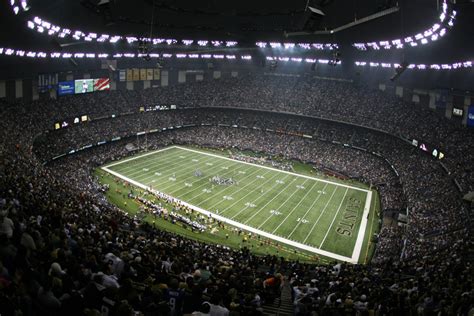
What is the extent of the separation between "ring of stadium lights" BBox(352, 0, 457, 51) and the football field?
53.9 ft

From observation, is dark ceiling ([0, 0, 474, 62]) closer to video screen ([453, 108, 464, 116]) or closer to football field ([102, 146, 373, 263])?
video screen ([453, 108, 464, 116])

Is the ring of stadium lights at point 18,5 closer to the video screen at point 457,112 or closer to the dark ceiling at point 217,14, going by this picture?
the dark ceiling at point 217,14

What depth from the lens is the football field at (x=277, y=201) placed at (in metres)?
32.9

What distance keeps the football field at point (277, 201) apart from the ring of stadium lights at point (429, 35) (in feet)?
53.9

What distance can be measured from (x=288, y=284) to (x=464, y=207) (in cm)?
1821

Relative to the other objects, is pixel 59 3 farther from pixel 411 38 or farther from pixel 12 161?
pixel 411 38

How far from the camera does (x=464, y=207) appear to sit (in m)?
27.3

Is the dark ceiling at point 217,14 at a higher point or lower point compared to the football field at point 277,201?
higher

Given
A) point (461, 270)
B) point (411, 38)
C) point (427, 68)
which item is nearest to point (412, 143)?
point (427, 68)

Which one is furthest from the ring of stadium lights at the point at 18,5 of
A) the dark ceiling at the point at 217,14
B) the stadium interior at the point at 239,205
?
the dark ceiling at the point at 217,14

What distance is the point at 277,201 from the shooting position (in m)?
40.4

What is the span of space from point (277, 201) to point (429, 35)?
20541 millimetres

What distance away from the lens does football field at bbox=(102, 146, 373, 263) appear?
32.9m

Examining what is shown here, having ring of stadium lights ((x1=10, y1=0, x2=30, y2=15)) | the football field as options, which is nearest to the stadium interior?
the football field
